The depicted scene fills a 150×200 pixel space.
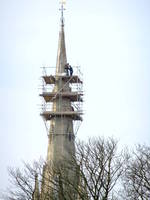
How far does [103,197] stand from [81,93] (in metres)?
19.6

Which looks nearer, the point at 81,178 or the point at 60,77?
the point at 81,178

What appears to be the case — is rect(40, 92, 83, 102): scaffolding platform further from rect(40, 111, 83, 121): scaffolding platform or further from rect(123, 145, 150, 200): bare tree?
rect(123, 145, 150, 200): bare tree

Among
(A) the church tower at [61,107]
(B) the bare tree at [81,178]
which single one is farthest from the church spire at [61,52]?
(B) the bare tree at [81,178]

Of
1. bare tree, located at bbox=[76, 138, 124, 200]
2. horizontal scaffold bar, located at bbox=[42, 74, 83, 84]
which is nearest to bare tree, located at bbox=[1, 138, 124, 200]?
bare tree, located at bbox=[76, 138, 124, 200]

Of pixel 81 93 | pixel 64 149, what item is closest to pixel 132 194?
pixel 64 149

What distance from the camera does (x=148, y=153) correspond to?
3222cm

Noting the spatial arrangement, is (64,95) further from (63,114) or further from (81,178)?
(81,178)

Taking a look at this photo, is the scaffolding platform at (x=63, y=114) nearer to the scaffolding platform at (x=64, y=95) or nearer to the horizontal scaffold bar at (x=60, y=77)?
the scaffolding platform at (x=64, y=95)

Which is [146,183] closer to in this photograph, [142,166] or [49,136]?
[142,166]

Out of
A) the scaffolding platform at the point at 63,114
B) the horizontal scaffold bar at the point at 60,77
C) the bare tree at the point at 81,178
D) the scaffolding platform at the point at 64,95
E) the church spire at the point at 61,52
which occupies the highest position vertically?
the church spire at the point at 61,52

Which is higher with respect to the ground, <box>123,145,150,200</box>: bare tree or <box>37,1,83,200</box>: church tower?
<box>37,1,83,200</box>: church tower

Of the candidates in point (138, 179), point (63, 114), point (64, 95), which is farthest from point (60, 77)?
point (138, 179)

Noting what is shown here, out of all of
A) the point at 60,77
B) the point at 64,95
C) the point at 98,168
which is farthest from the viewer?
the point at 60,77

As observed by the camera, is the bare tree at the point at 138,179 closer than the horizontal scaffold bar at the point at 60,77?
Yes
